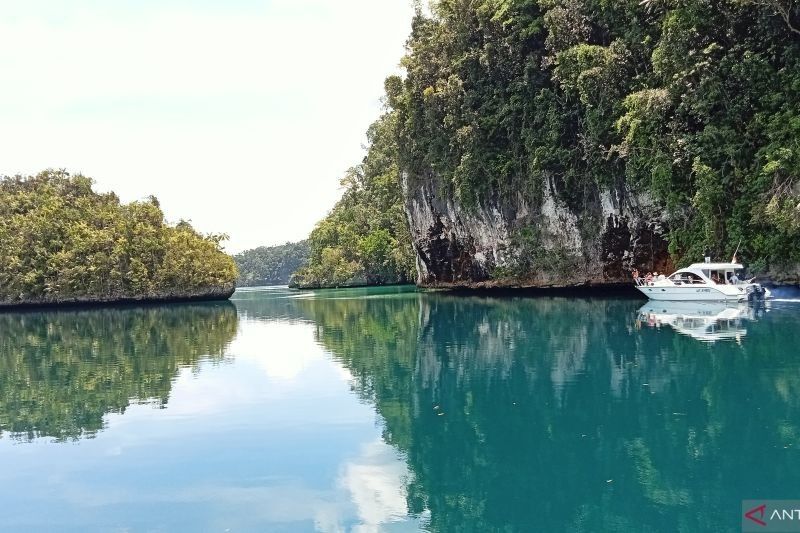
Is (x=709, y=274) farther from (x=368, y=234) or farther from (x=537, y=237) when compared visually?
(x=368, y=234)

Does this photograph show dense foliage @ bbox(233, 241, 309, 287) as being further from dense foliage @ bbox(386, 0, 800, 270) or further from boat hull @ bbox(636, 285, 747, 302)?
boat hull @ bbox(636, 285, 747, 302)

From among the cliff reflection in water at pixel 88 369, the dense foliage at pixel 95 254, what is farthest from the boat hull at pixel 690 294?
the dense foliage at pixel 95 254

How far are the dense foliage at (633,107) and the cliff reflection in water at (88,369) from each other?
17817 mm

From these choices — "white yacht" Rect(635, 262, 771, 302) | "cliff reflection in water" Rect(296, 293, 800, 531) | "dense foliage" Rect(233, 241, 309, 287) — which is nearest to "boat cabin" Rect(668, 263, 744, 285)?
"white yacht" Rect(635, 262, 771, 302)

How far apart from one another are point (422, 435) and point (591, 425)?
90.6 inches

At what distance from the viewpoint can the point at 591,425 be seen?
8.45 meters

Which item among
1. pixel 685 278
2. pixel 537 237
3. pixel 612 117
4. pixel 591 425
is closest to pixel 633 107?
pixel 612 117

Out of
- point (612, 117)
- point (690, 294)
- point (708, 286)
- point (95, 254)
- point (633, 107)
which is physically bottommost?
point (690, 294)

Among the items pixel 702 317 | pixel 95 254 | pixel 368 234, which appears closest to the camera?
pixel 702 317

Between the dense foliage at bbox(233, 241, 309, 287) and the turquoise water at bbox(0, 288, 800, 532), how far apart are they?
140m

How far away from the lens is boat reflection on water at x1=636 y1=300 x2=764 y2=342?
16.6m

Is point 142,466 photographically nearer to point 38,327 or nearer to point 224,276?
point 38,327

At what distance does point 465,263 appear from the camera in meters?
43.2

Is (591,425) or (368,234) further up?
(368,234)
